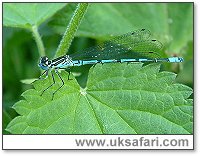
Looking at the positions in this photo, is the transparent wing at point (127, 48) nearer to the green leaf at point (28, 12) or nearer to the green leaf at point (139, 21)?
the green leaf at point (139, 21)

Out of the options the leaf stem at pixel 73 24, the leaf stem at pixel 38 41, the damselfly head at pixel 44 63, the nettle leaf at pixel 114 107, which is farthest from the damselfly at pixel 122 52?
the nettle leaf at pixel 114 107

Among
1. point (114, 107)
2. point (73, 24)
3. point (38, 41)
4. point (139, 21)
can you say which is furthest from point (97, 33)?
point (114, 107)

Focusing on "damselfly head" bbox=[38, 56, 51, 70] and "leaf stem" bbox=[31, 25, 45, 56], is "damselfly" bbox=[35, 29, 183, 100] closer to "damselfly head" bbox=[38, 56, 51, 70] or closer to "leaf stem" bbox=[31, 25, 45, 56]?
"damselfly head" bbox=[38, 56, 51, 70]

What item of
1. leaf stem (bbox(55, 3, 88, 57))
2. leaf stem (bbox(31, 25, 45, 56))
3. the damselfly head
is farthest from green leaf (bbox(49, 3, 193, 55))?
leaf stem (bbox(55, 3, 88, 57))

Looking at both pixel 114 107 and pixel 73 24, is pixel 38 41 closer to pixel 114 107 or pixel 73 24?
pixel 73 24

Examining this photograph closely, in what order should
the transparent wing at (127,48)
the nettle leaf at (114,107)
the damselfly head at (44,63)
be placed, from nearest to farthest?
the nettle leaf at (114,107) → the damselfly head at (44,63) → the transparent wing at (127,48)

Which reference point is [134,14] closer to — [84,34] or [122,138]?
[84,34]
